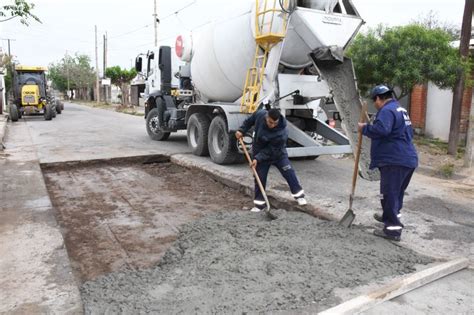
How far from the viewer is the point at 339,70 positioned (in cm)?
706

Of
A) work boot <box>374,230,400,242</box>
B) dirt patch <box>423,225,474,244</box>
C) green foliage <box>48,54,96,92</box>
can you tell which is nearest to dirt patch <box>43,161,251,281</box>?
work boot <box>374,230,400,242</box>

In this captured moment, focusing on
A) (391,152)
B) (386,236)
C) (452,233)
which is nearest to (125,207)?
(386,236)

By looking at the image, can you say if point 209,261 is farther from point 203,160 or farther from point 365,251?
point 203,160

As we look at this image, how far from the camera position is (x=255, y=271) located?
3.59m

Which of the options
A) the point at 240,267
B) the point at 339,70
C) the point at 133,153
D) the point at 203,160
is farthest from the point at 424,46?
the point at 240,267

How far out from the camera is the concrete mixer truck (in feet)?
22.5

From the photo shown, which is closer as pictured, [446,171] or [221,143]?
[446,171]

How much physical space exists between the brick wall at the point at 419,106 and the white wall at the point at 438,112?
117 mm

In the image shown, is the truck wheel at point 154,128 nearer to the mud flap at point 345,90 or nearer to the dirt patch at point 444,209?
the mud flap at point 345,90

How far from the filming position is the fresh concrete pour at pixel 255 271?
313 centimetres

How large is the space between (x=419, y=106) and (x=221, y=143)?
7.69m

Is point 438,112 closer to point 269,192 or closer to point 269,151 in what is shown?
point 269,192

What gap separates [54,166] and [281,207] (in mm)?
5209

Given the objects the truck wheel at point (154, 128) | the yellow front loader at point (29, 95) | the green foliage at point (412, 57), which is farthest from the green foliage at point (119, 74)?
the green foliage at point (412, 57)
